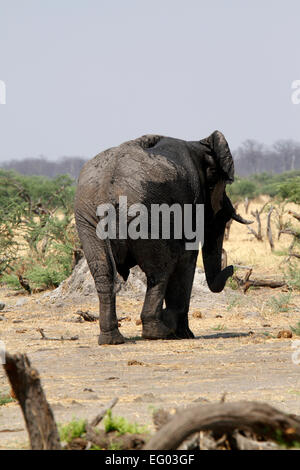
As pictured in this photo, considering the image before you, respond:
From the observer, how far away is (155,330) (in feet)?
30.3

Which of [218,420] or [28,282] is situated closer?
[218,420]

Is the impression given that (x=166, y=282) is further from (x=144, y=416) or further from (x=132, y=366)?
(x=144, y=416)

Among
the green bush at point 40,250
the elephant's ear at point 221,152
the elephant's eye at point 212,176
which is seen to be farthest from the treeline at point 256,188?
the elephant's ear at point 221,152

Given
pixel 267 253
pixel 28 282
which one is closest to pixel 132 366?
pixel 28 282

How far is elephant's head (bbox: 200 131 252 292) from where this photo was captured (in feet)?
32.6

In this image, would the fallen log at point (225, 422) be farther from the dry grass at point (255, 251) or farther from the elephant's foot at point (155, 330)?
the dry grass at point (255, 251)

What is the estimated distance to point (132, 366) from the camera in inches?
297

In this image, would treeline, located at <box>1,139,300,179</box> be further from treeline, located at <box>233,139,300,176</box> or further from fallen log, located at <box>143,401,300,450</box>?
fallen log, located at <box>143,401,300,450</box>

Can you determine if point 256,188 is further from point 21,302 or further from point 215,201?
point 215,201

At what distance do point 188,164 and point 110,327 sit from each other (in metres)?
1.98

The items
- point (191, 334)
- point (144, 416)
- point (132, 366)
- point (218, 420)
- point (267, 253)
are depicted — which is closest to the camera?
point (218, 420)

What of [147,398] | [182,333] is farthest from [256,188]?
[147,398]

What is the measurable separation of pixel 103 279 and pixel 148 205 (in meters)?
0.88

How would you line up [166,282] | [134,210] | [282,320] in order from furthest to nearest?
[282,320]
[166,282]
[134,210]
